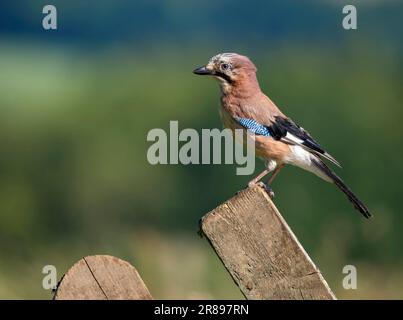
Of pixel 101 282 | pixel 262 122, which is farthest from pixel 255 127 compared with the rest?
pixel 101 282

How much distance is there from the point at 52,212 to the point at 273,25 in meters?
8.52

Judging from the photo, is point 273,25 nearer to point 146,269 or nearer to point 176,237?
point 176,237

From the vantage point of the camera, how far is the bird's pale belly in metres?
5.71

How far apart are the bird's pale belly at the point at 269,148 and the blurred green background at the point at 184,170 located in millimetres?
1033

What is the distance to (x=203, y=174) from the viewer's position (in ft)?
26.7

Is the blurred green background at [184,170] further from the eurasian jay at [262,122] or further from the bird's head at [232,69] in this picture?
the bird's head at [232,69]

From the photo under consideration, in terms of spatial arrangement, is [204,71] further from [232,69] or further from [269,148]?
[269,148]

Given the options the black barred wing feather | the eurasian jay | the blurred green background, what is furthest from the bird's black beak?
the blurred green background

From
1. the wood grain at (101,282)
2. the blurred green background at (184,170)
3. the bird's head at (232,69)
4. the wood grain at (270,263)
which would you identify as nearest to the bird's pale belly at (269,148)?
the bird's head at (232,69)

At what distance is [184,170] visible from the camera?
8.41m

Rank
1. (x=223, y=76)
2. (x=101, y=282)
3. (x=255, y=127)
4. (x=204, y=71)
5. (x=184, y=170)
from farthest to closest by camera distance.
→ 1. (x=184, y=170)
2. (x=223, y=76)
3. (x=204, y=71)
4. (x=255, y=127)
5. (x=101, y=282)

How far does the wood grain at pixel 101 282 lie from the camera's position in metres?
3.24

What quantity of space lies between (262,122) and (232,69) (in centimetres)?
44
